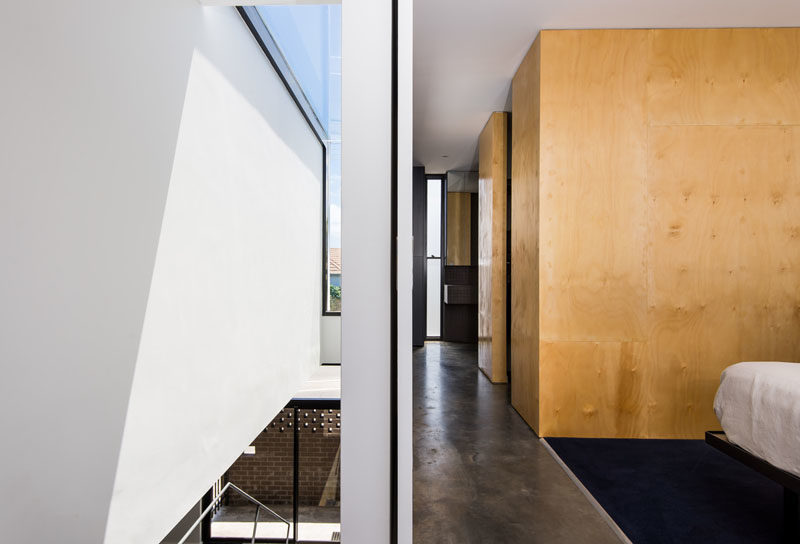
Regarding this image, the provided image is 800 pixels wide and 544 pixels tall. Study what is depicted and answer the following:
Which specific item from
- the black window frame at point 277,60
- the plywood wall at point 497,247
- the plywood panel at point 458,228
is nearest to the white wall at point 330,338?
the black window frame at point 277,60

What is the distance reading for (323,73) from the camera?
3.34 ft

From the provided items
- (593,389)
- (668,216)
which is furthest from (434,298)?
(668,216)

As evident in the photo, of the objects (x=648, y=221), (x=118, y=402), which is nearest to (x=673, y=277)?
(x=648, y=221)

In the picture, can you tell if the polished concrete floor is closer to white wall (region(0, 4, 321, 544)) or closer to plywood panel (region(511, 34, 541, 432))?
plywood panel (region(511, 34, 541, 432))

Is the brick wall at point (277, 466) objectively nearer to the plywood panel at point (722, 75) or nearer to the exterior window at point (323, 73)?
the exterior window at point (323, 73)

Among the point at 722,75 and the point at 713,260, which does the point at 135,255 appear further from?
the point at 722,75

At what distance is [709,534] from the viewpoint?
1.40m

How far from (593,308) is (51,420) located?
7.69 ft

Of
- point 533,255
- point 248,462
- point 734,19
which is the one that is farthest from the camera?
point 533,255

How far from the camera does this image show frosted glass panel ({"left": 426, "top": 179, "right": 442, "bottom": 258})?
19.0 ft

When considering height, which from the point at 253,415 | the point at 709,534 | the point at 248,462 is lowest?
the point at 709,534

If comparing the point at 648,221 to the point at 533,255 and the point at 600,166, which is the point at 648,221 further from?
the point at 533,255

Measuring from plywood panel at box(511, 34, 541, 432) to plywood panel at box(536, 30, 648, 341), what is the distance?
89mm

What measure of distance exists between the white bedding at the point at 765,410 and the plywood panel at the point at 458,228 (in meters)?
4.19
